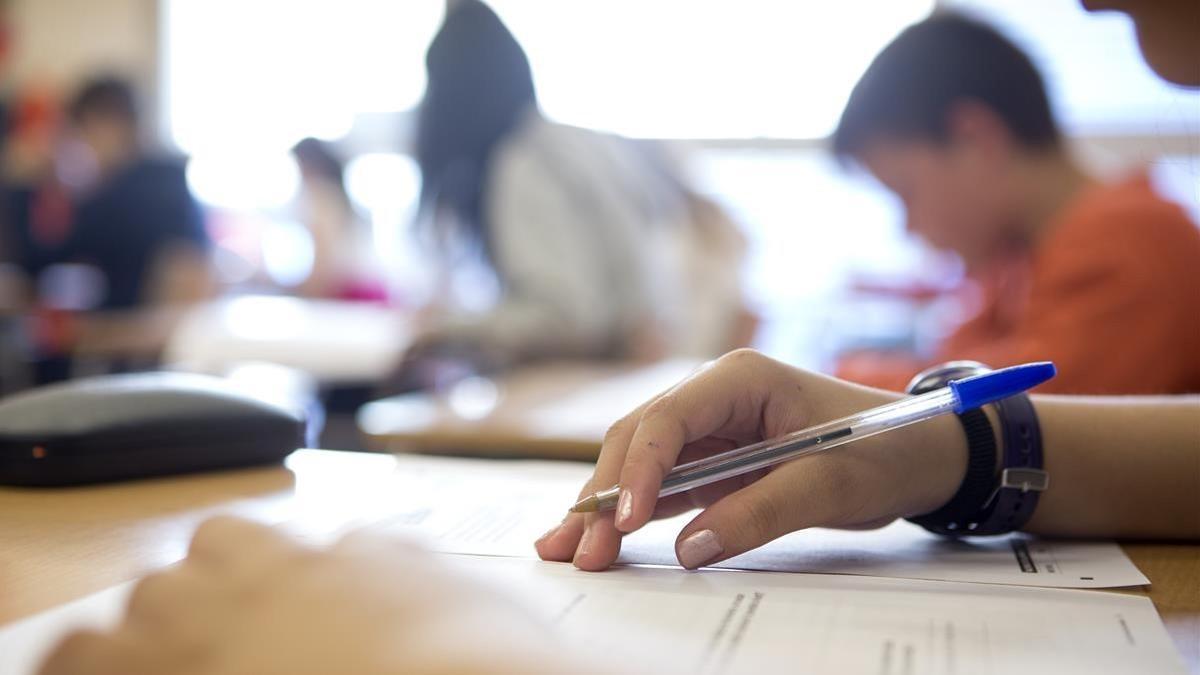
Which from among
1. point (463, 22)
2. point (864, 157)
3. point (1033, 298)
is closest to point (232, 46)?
point (463, 22)

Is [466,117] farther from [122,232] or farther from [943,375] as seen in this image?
[122,232]

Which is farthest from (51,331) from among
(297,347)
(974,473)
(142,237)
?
(974,473)

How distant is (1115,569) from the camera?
0.57 metres

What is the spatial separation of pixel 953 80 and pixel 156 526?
4.27 ft

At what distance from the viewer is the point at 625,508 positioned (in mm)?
536

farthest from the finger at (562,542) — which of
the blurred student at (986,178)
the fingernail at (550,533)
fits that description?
the blurred student at (986,178)

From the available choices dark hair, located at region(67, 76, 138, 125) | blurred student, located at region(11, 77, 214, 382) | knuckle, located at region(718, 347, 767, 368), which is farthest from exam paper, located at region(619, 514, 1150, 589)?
dark hair, located at region(67, 76, 138, 125)

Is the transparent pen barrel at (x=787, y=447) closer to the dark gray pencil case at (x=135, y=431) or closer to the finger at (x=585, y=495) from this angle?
the finger at (x=585, y=495)

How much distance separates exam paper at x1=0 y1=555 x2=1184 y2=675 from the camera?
1.32 ft

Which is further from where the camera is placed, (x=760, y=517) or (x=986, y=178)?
(x=986, y=178)

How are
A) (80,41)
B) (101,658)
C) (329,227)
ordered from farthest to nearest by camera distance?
(80,41) → (329,227) → (101,658)

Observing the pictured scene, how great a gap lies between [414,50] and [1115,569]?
14.7 ft

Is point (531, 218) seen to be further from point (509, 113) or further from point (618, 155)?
point (618, 155)

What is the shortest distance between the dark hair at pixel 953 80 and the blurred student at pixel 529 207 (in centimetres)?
69
